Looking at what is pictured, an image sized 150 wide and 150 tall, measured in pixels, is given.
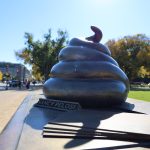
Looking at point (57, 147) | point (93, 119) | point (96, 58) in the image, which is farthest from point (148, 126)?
point (96, 58)

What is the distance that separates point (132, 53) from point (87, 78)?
5930 centimetres

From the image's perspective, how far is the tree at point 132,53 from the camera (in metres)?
69.1

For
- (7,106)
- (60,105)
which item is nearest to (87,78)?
(60,105)

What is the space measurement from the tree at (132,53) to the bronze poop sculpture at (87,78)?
5566cm

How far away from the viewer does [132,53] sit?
234 ft

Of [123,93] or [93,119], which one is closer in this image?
[93,119]

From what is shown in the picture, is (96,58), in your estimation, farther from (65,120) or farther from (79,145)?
(79,145)

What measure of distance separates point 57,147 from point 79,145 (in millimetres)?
465

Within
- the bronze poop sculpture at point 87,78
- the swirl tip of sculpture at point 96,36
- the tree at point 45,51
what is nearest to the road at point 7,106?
the bronze poop sculpture at point 87,78

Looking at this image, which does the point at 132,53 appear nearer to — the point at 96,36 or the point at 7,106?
the point at 7,106

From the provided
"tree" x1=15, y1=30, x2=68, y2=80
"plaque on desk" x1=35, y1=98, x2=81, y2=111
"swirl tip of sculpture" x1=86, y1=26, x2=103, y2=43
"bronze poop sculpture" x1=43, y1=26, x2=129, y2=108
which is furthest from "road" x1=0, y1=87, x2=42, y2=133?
"tree" x1=15, y1=30, x2=68, y2=80

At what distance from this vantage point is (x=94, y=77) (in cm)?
1327

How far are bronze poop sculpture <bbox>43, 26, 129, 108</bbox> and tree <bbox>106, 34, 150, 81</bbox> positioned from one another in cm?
5566

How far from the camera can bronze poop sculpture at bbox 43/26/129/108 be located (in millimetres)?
12898
